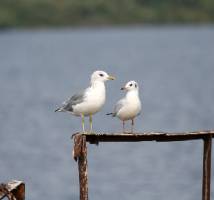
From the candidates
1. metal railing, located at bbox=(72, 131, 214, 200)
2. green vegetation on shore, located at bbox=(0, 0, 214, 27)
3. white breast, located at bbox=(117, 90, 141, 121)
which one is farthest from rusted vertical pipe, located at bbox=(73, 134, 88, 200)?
green vegetation on shore, located at bbox=(0, 0, 214, 27)

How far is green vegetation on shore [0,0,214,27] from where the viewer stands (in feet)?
563

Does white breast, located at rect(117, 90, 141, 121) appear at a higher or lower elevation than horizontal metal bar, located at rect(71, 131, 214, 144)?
higher

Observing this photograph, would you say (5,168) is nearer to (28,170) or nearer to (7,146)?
(28,170)

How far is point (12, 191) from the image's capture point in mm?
13844

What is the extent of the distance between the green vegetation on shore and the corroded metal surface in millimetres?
155954

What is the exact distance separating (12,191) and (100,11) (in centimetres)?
15995

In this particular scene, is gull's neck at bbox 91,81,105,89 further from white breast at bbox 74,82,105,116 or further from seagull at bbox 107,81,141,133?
seagull at bbox 107,81,141,133

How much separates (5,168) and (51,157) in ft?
11.7

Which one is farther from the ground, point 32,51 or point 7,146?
point 32,51

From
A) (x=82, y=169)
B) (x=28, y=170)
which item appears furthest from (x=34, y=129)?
(x=82, y=169)

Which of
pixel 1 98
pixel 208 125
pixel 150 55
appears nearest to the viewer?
pixel 208 125

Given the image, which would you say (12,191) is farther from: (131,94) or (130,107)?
(131,94)

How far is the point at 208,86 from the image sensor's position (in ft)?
234

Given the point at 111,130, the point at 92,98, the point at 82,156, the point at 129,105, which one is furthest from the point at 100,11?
the point at 82,156
